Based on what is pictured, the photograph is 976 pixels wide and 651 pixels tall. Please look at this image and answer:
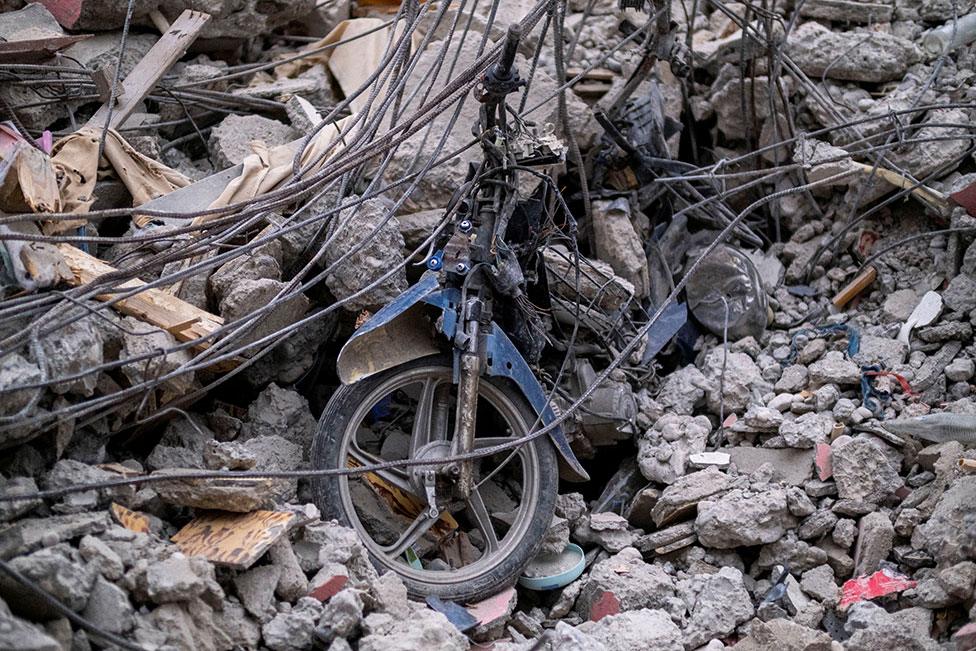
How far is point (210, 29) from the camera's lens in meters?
6.68

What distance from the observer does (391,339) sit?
511cm

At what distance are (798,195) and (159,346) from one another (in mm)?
4178

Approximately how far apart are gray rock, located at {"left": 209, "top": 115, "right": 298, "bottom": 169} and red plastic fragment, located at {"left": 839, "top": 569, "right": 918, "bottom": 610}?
3.62m

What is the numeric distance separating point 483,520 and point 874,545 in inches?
67.9

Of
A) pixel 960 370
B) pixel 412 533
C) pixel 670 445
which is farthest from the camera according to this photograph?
pixel 670 445

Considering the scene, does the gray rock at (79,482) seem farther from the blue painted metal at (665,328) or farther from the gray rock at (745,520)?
the blue painted metal at (665,328)

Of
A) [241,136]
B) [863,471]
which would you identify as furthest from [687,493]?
[241,136]

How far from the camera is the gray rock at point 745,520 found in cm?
527

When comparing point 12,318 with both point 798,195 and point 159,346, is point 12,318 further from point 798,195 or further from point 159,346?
point 798,195

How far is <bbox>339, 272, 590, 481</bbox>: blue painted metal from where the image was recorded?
16.4 ft

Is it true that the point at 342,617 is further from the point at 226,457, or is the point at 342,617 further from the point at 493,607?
the point at 493,607

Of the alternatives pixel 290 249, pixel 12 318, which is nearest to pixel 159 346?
pixel 12 318

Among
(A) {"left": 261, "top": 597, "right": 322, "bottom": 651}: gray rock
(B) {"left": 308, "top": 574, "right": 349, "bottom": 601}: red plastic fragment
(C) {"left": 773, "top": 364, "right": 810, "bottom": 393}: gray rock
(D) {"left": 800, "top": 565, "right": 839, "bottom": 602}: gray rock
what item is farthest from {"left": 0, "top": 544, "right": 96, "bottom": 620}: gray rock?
(C) {"left": 773, "top": 364, "right": 810, "bottom": 393}: gray rock

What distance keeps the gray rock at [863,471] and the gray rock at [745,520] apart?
28 cm
